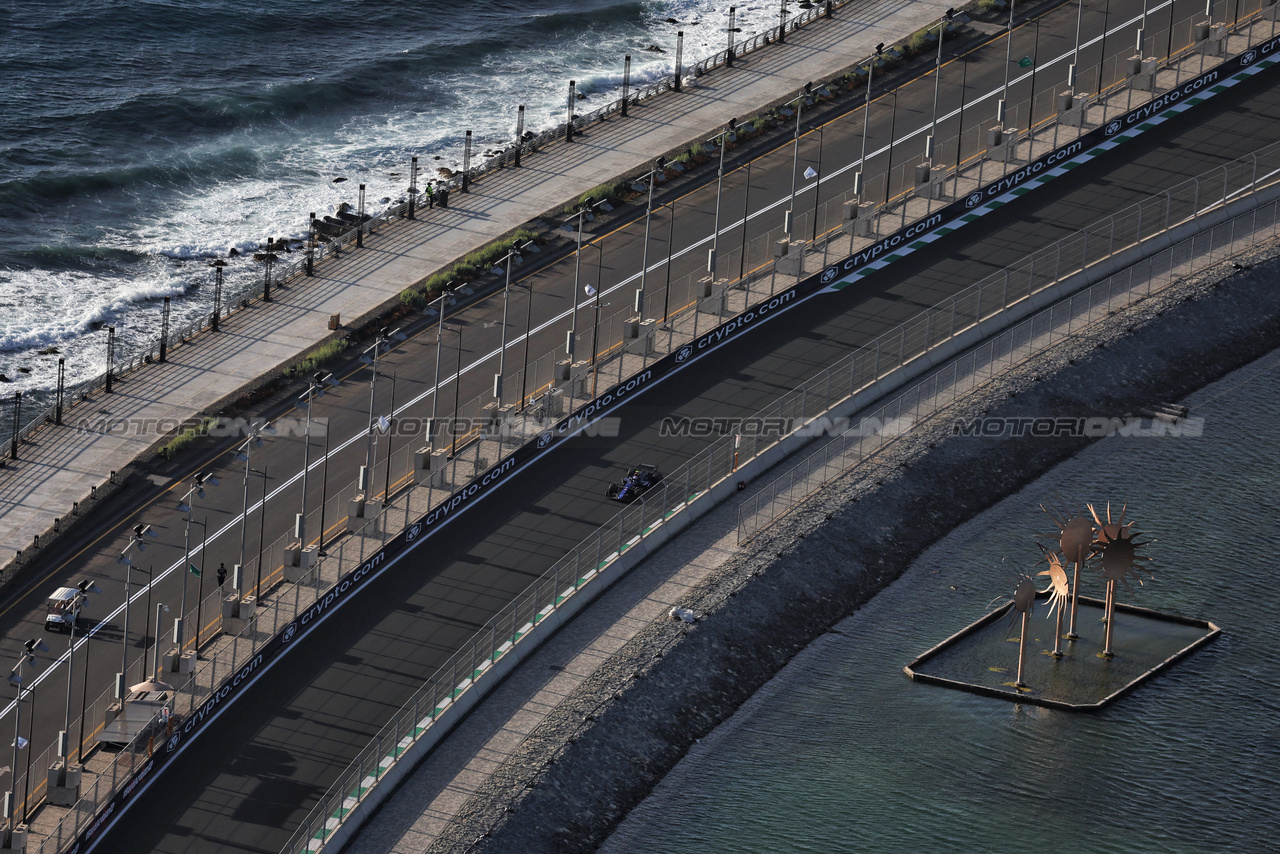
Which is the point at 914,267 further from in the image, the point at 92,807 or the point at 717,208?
the point at 92,807

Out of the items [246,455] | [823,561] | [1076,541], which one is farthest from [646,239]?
[1076,541]

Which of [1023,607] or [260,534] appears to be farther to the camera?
[260,534]

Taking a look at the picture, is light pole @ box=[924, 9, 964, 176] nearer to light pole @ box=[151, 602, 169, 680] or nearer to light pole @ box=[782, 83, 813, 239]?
light pole @ box=[782, 83, 813, 239]

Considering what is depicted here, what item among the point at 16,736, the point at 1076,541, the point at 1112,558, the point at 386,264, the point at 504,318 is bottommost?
the point at 16,736

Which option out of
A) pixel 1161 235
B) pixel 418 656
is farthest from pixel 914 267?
pixel 418 656

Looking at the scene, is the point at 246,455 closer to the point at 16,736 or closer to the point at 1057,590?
the point at 16,736

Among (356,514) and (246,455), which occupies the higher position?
(246,455)

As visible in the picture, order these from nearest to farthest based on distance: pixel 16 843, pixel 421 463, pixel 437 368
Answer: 1. pixel 16 843
2. pixel 421 463
3. pixel 437 368
